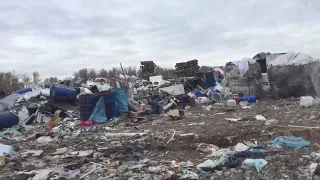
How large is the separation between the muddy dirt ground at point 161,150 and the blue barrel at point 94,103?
1409 millimetres

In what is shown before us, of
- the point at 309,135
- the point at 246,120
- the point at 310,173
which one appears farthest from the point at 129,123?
the point at 310,173

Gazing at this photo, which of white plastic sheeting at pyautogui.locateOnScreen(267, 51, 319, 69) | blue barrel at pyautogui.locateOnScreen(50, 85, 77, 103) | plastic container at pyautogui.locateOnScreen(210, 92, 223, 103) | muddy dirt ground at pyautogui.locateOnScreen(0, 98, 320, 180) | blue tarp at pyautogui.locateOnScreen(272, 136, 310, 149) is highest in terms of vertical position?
white plastic sheeting at pyautogui.locateOnScreen(267, 51, 319, 69)

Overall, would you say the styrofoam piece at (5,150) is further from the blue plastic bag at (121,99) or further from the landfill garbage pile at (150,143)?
the blue plastic bag at (121,99)

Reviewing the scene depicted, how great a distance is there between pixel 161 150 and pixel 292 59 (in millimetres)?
9056

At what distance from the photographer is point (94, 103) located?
9.94 metres

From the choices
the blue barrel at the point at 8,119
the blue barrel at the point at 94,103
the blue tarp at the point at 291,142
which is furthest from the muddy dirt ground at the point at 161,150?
the blue barrel at the point at 8,119

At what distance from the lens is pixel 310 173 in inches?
156

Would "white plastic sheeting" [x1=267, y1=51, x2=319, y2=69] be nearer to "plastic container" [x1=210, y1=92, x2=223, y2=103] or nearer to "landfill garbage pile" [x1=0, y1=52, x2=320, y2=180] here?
"plastic container" [x1=210, y1=92, x2=223, y2=103]

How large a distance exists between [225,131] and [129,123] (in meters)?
3.15

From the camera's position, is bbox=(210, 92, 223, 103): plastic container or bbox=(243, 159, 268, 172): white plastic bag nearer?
bbox=(243, 159, 268, 172): white plastic bag

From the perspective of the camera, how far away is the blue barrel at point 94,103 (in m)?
9.88

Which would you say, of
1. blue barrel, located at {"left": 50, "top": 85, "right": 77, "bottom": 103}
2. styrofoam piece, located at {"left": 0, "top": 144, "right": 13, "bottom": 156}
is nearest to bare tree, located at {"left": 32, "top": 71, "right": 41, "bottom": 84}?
blue barrel, located at {"left": 50, "top": 85, "right": 77, "bottom": 103}

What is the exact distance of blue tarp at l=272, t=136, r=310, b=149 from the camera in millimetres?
5016

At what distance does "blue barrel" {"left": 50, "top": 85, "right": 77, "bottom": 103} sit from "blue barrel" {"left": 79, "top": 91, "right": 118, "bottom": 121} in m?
1.77
